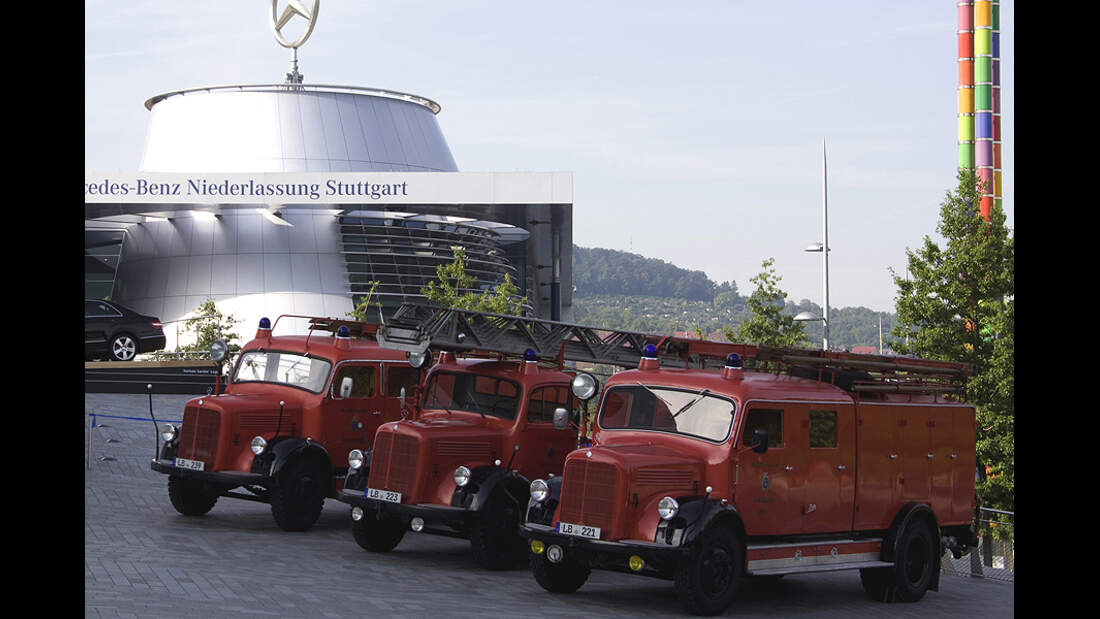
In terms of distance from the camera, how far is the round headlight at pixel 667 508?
1120 cm

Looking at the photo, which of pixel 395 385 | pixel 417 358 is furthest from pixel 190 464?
pixel 417 358

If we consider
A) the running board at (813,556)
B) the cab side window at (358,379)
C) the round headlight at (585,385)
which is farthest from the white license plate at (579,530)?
the cab side window at (358,379)

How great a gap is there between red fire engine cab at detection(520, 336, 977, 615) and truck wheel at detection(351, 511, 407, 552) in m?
2.97

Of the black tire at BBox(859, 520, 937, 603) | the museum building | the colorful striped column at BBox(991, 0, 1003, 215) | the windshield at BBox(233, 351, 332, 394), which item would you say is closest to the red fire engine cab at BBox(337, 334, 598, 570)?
the windshield at BBox(233, 351, 332, 394)

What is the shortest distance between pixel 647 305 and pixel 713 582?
177 meters

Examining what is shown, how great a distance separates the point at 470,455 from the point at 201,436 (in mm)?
3934

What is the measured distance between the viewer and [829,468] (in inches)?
509

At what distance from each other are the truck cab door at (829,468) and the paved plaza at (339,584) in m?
0.90

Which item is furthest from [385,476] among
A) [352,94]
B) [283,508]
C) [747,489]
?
[352,94]

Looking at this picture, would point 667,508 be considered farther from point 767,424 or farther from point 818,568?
point 818,568
